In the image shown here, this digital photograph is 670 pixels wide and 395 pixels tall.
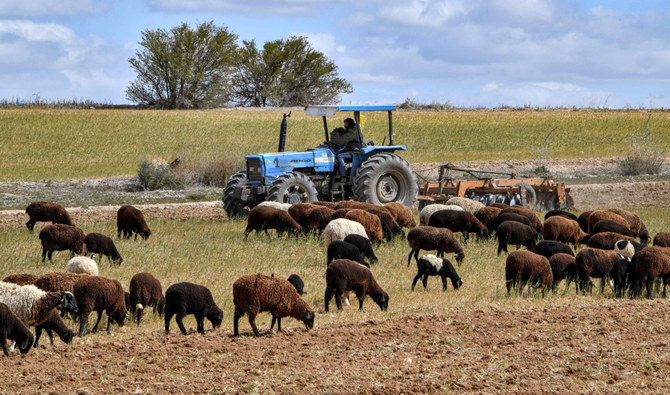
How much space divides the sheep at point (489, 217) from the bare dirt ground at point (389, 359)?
288 inches

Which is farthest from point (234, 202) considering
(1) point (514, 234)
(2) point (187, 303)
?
(2) point (187, 303)

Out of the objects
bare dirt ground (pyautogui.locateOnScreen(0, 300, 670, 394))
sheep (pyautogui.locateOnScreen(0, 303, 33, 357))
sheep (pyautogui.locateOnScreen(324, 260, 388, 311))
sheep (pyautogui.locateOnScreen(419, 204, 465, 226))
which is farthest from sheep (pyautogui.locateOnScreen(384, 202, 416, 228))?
sheep (pyautogui.locateOnScreen(0, 303, 33, 357))

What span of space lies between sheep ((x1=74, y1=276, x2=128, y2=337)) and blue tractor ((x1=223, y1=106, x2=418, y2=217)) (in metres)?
8.99

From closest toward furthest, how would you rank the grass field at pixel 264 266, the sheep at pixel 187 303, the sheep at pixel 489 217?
the sheep at pixel 187 303, the grass field at pixel 264 266, the sheep at pixel 489 217

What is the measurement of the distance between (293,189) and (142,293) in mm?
9040

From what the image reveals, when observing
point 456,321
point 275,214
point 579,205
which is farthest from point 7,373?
point 579,205

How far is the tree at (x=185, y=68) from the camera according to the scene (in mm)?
60812

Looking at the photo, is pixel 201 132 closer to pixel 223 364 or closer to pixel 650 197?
pixel 650 197

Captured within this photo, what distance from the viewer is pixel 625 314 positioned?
10430 mm

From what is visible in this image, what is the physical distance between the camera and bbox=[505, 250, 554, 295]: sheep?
11758mm

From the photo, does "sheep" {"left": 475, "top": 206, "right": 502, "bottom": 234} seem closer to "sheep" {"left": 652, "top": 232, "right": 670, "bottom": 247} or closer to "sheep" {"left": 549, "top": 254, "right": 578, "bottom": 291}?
"sheep" {"left": 652, "top": 232, "right": 670, "bottom": 247}

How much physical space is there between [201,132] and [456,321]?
122 ft

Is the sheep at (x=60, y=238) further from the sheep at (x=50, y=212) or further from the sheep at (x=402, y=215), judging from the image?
the sheep at (x=402, y=215)

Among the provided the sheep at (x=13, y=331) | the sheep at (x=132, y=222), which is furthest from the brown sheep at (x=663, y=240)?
the sheep at (x=13, y=331)
